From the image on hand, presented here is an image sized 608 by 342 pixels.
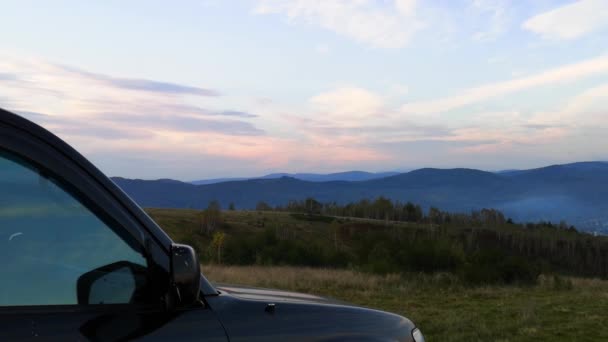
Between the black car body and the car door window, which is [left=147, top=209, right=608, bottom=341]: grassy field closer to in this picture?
the black car body

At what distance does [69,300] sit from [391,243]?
29.3 metres

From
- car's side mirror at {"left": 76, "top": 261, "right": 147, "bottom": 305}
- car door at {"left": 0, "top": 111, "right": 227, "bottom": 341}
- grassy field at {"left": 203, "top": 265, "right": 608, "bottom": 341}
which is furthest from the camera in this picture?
grassy field at {"left": 203, "top": 265, "right": 608, "bottom": 341}

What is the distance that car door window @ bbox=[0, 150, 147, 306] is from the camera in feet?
5.48

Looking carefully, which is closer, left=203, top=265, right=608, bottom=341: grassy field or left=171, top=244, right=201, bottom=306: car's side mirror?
left=171, top=244, right=201, bottom=306: car's side mirror

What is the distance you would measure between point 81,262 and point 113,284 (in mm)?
128

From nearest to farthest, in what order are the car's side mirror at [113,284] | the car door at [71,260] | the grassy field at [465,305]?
the car door at [71,260] → the car's side mirror at [113,284] → the grassy field at [465,305]

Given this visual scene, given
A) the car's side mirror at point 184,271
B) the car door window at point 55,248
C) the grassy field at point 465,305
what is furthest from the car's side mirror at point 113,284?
the grassy field at point 465,305

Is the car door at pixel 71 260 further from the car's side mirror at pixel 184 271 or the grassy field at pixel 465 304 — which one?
the grassy field at pixel 465 304

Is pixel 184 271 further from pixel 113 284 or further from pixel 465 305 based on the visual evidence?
pixel 465 305

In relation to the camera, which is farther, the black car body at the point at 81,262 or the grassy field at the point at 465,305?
the grassy field at the point at 465,305

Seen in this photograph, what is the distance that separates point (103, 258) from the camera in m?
1.88

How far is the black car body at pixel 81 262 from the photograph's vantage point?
1.65 m

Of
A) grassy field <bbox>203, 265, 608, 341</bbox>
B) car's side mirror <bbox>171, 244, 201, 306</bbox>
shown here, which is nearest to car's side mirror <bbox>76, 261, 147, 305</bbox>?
car's side mirror <bbox>171, 244, 201, 306</bbox>

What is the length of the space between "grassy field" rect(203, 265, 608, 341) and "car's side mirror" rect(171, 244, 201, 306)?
7.51 m
